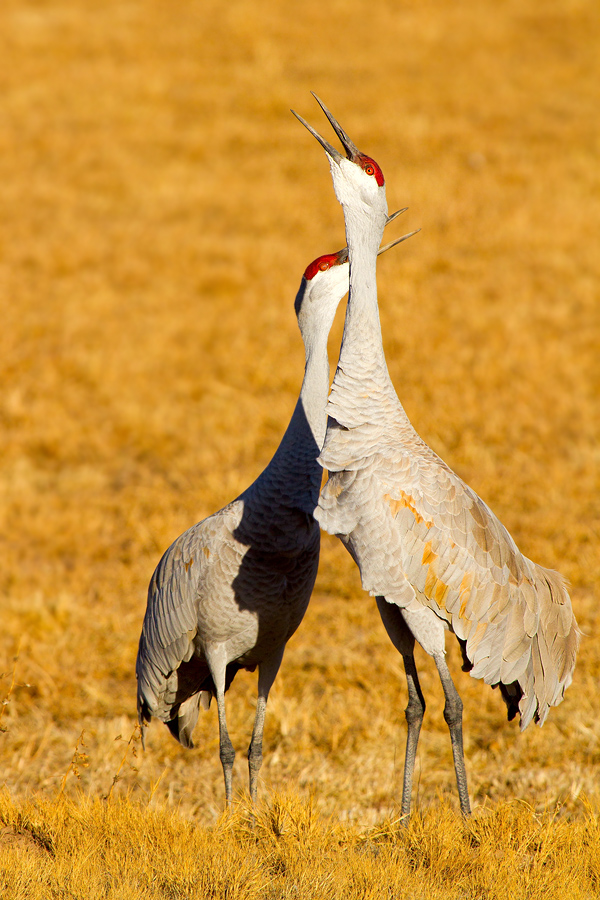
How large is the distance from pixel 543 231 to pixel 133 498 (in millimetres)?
8179

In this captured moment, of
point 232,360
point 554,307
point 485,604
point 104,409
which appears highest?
point 554,307

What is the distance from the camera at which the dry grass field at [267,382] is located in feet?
12.4

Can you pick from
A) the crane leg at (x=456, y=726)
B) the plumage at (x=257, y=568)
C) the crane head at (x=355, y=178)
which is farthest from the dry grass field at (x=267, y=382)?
the crane head at (x=355, y=178)

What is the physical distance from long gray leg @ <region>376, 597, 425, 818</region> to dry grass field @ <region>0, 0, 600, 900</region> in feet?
0.61

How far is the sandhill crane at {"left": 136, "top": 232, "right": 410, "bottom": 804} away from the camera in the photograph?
4.12 meters

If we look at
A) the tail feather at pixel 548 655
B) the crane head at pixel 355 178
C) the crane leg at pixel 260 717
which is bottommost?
the crane leg at pixel 260 717

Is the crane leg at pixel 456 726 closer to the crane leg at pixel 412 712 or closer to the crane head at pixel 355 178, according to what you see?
the crane leg at pixel 412 712

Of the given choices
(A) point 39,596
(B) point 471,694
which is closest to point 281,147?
(A) point 39,596

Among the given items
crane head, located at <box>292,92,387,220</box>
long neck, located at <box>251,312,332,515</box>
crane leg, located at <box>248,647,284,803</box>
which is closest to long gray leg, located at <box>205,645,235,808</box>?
crane leg, located at <box>248,647,284,803</box>

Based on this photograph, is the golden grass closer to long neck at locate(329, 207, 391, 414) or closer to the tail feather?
the tail feather

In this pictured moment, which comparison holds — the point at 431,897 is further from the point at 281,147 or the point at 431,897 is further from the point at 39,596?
the point at 281,147

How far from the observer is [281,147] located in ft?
54.1

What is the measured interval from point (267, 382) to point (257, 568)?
22.6 ft

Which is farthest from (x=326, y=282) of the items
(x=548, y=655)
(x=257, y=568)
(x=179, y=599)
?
(x=548, y=655)
